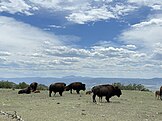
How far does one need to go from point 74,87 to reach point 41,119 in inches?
960

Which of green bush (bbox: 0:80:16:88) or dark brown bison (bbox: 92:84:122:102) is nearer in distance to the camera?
dark brown bison (bbox: 92:84:122:102)

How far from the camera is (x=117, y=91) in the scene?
31578 mm

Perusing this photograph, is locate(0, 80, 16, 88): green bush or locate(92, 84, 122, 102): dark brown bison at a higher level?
locate(0, 80, 16, 88): green bush

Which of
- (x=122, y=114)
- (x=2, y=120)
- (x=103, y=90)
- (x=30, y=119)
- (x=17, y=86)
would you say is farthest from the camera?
(x=17, y=86)

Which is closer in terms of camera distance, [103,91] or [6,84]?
[103,91]

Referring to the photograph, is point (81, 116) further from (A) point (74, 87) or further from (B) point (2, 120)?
(A) point (74, 87)

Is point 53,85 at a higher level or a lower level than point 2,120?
higher

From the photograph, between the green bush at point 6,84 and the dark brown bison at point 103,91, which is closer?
the dark brown bison at point 103,91

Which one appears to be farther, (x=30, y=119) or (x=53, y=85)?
(x=53, y=85)

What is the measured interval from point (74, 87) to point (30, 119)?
24.5 m

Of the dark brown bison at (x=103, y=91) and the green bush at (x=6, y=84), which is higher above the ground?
the green bush at (x=6, y=84)

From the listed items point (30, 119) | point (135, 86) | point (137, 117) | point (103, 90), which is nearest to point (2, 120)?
point (30, 119)

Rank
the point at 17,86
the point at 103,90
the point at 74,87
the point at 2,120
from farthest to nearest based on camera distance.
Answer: the point at 17,86 → the point at 74,87 → the point at 103,90 → the point at 2,120

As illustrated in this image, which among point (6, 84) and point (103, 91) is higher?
point (6, 84)
